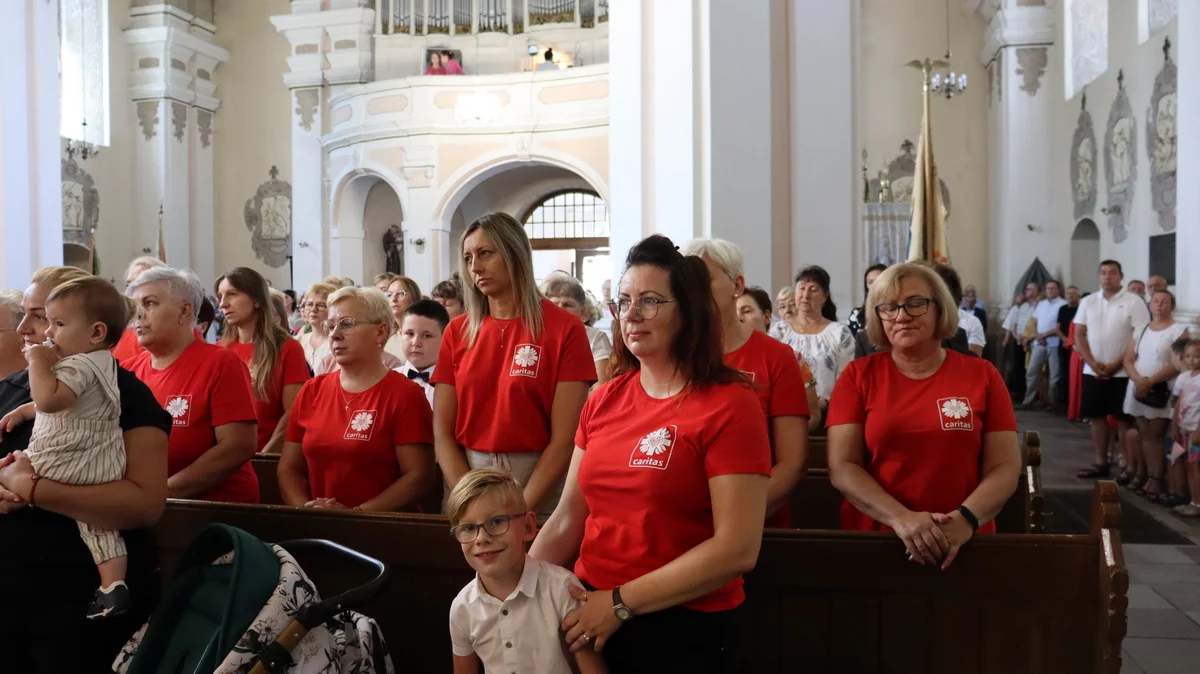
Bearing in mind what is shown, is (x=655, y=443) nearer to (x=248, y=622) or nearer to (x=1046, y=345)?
(x=248, y=622)

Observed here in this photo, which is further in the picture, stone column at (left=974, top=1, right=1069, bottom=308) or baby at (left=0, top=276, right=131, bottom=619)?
stone column at (left=974, top=1, right=1069, bottom=308)

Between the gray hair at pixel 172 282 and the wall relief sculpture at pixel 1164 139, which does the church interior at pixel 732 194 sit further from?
the gray hair at pixel 172 282

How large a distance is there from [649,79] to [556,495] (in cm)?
311

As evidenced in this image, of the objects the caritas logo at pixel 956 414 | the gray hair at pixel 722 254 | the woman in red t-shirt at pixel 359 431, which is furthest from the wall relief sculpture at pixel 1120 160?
the woman in red t-shirt at pixel 359 431

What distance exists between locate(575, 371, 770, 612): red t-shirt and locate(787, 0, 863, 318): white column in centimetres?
357

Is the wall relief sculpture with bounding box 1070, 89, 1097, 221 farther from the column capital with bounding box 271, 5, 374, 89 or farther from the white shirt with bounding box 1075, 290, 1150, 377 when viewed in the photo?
the column capital with bounding box 271, 5, 374, 89

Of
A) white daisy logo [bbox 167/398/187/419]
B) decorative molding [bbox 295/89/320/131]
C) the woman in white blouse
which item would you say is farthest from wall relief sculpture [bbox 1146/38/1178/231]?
decorative molding [bbox 295/89/320/131]

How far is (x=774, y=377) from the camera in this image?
2957 mm

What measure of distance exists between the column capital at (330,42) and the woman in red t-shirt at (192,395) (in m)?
15.9

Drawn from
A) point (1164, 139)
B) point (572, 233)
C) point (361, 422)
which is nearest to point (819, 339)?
point (361, 422)

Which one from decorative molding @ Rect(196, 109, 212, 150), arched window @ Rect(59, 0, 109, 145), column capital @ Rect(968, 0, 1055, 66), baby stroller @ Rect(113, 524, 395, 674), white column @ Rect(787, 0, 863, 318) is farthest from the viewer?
decorative molding @ Rect(196, 109, 212, 150)

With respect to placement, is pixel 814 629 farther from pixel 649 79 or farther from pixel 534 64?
pixel 534 64

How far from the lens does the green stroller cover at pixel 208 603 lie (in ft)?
7.24

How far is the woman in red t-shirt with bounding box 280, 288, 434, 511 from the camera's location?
3.21 meters
